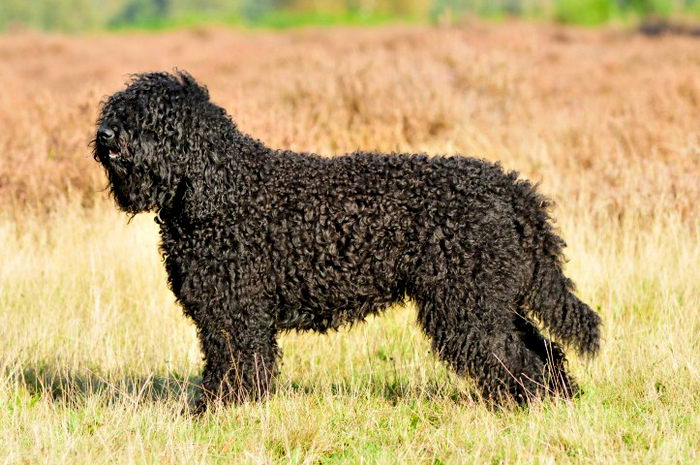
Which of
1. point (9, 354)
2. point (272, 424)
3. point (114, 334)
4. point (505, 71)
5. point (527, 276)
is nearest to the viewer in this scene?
point (272, 424)

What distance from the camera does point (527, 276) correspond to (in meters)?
4.71

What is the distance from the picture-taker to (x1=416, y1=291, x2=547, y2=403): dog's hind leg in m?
4.45

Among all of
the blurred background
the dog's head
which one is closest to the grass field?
the dog's head

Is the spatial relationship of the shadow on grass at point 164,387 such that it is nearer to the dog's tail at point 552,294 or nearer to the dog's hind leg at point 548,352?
the dog's hind leg at point 548,352

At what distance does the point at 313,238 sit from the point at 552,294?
4.57ft

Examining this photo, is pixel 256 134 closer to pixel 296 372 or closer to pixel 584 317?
pixel 296 372

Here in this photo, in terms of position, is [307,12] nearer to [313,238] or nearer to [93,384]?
[93,384]

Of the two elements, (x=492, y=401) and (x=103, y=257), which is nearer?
(x=492, y=401)

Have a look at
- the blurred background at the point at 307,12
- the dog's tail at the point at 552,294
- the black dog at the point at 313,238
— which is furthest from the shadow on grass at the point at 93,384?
the blurred background at the point at 307,12

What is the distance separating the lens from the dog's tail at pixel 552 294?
185 inches

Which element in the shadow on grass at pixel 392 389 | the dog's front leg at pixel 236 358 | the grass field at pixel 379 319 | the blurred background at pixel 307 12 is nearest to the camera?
the grass field at pixel 379 319

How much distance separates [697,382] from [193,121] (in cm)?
316

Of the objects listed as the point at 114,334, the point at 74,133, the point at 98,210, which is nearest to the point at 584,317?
the point at 114,334

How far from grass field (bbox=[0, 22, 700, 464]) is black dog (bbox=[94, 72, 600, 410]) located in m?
0.38
